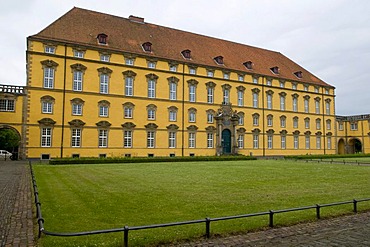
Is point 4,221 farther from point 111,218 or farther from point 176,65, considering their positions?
point 176,65

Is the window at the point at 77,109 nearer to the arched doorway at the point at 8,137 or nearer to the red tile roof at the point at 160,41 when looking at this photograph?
the arched doorway at the point at 8,137

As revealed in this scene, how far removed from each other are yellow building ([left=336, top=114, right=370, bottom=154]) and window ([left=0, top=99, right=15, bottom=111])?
184ft

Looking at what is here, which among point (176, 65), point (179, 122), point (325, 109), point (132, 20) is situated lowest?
point (179, 122)

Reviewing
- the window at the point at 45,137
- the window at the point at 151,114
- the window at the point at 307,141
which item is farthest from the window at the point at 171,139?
the window at the point at 307,141

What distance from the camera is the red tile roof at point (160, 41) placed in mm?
37156

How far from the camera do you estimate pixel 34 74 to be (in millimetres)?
33875

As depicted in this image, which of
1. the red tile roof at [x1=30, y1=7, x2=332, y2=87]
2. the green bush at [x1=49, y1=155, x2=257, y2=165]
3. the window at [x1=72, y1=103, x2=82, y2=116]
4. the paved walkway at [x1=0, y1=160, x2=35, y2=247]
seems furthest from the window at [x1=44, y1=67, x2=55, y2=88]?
the paved walkway at [x1=0, y1=160, x2=35, y2=247]

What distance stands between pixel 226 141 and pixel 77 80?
21718 mm

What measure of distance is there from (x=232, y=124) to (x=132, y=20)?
2031 centimetres

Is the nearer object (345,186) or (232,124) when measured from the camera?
(345,186)

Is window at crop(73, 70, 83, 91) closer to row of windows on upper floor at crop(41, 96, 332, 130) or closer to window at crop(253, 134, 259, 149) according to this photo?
row of windows on upper floor at crop(41, 96, 332, 130)

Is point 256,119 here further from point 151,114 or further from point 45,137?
point 45,137

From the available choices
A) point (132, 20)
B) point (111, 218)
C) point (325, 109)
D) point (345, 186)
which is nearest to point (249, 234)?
point (111, 218)

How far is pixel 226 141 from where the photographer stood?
4550cm
